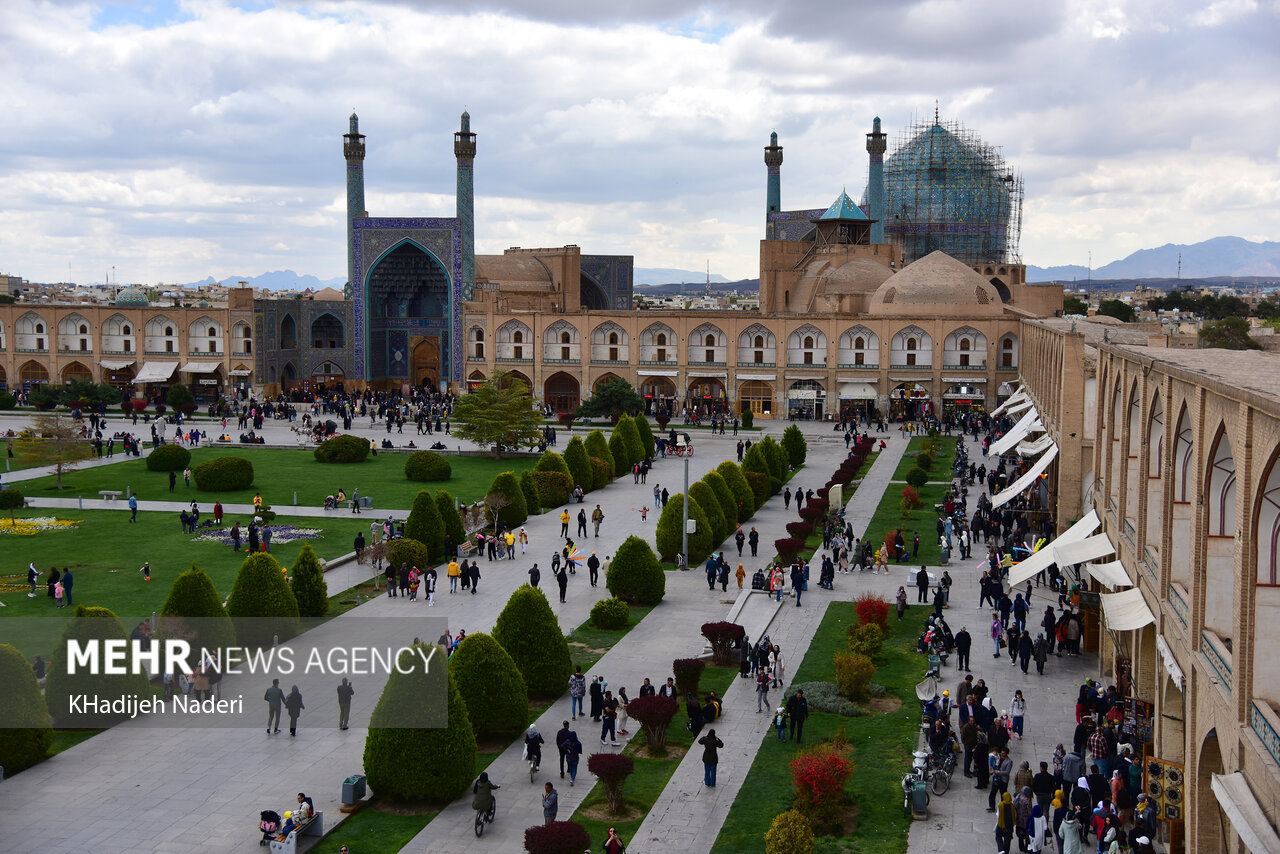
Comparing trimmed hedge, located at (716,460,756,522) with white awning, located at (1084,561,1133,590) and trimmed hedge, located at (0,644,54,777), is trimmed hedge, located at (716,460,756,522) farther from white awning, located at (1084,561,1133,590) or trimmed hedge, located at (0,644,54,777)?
trimmed hedge, located at (0,644,54,777)

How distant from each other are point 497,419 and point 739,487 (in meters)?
12.3

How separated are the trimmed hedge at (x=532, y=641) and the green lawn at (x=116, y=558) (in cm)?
591

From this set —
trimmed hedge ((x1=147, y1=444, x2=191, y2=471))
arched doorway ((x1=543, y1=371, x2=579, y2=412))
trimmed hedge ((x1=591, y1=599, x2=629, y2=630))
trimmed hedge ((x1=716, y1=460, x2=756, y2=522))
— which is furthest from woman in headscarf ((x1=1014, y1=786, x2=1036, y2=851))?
arched doorway ((x1=543, y1=371, x2=579, y2=412))

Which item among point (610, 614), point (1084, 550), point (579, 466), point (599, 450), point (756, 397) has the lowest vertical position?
point (610, 614)

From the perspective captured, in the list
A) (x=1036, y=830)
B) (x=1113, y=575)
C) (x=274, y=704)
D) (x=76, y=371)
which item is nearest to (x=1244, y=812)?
(x=1036, y=830)

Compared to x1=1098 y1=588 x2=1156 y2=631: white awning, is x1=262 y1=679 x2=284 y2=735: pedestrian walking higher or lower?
lower

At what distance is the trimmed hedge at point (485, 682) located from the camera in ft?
45.8

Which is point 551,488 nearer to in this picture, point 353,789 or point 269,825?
point 353,789

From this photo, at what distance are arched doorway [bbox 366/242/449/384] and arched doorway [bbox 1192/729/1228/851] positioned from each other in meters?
51.9

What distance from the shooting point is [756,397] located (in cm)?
5400

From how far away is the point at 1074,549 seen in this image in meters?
17.5

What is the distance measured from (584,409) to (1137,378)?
3420 centimetres

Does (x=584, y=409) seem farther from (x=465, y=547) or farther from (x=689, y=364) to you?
(x=465, y=547)

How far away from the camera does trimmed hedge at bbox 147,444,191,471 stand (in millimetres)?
33875
